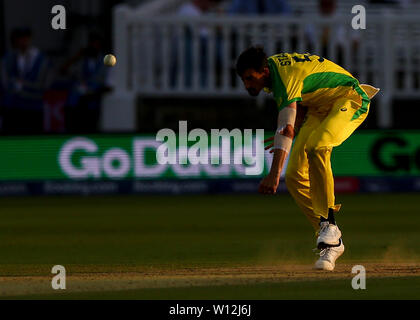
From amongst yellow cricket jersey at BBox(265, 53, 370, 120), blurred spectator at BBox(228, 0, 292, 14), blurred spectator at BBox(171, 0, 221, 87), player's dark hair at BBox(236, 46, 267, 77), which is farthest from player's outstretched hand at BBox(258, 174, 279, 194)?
blurred spectator at BBox(228, 0, 292, 14)

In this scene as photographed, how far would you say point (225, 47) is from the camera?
1755 centimetres

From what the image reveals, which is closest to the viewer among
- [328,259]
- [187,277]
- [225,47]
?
[187,277]

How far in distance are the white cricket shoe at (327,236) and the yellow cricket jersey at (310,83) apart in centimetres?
88

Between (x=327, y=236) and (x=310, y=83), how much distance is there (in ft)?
3.81

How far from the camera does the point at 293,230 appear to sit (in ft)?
38.3

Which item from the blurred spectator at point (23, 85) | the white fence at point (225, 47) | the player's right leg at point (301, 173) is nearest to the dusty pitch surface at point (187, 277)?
the player's right leg at point (301, 173)

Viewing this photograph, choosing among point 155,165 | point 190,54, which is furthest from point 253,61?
point 190,54

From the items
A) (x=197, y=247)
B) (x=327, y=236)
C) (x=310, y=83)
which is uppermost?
(x=310, y=83)

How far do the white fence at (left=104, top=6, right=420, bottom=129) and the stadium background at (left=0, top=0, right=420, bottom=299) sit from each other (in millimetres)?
23

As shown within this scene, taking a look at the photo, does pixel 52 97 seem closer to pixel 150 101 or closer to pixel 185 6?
pixel 150 101

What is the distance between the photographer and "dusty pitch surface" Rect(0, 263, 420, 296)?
7848 mm

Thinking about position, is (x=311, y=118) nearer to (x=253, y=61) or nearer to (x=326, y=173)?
(x=326, y=173)

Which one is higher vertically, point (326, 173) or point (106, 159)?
point (326, 173)

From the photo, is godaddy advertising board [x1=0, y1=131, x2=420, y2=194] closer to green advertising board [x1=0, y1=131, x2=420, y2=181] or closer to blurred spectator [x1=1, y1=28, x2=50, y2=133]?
green advertising board [x1=0, y1=131, x2=420, y2=181]
